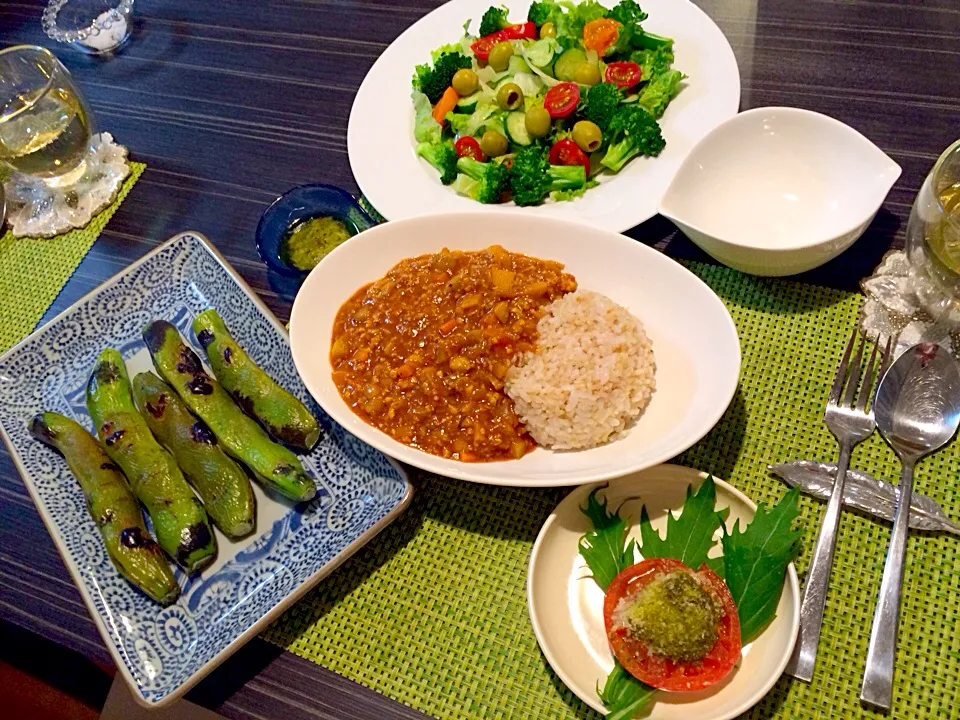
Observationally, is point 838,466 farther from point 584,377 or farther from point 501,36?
point 501,36

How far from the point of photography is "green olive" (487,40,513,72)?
9.77ft

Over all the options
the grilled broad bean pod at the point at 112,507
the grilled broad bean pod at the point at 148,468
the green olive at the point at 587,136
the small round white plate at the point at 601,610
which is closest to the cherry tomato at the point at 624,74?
the green olive at the point at 587,136

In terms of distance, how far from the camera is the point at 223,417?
2.34m

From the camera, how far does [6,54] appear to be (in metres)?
3.17

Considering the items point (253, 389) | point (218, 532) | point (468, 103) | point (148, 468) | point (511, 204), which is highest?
point (468, 103)

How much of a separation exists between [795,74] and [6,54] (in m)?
3.34

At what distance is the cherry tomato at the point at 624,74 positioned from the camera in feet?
9.17

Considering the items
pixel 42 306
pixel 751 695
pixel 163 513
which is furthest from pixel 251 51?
pixel 751 695

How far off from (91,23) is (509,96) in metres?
2.60

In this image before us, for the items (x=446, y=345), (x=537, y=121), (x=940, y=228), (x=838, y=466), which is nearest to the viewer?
(x=940, y=228)

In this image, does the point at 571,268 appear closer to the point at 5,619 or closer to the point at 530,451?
A: the point at 530,451

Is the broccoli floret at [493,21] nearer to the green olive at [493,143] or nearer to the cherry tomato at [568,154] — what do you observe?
the green olive at [493,143]

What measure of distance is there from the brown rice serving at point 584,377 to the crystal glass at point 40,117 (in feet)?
7.41

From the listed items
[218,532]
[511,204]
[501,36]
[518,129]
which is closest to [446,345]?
[511,204]
